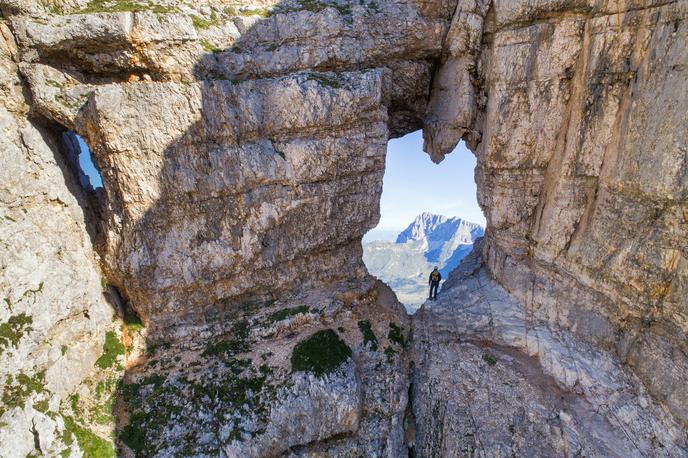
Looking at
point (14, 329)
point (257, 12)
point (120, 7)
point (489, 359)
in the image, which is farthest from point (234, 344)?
point (257, 12)

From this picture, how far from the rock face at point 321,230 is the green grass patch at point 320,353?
0.20m

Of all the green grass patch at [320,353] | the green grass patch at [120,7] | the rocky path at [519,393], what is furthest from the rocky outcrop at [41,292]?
the rocky path at [519,393]

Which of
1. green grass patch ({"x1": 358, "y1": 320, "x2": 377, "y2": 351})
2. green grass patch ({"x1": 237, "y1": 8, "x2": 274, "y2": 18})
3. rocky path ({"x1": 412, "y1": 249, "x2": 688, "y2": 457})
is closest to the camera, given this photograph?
rocky path ({"x1": 412, "y1": 249, "x2": 688, "y2": 457})

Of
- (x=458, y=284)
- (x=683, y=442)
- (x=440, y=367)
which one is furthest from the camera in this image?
(x=458, y=284)

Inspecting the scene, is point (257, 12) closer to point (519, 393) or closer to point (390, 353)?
point (390, 353)

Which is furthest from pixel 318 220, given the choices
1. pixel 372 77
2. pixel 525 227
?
pixel 525 227

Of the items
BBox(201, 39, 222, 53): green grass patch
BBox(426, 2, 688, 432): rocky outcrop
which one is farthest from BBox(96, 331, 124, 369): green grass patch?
BBox(426, 2, 688, 432): rocky outcrop

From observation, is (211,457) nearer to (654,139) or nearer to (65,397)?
(65,397)

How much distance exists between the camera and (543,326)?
22.3 meters

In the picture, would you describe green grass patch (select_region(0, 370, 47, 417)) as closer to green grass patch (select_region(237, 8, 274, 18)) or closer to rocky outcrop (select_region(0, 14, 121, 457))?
rocky outcrop (select_region(0, 14, 121, 457))

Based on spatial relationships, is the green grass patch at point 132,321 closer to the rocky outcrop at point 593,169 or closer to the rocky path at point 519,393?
the rocky path at point 519,393

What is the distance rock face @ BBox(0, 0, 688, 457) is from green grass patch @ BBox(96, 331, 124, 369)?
0.11m

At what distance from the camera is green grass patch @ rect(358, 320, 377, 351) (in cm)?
2353

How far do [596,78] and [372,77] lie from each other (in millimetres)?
12982
